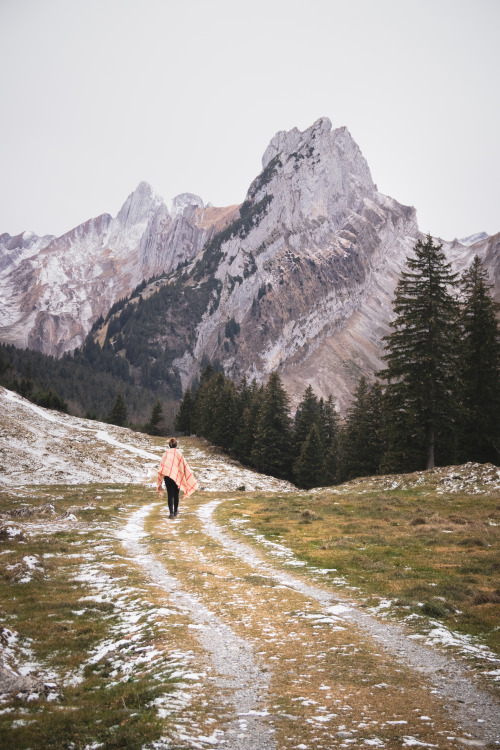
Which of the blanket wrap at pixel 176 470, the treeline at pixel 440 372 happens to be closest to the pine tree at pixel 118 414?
the treeline at pixel 440 372

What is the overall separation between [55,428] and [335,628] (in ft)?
202

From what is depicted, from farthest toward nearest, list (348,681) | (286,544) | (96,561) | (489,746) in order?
(286,544), (96,561), (348,681), (489,746)

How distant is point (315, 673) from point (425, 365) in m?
29.4

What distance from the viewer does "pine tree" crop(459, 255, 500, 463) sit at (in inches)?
1321

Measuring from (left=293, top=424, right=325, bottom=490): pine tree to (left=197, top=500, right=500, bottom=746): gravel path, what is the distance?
178ft

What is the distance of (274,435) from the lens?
67.7 metres

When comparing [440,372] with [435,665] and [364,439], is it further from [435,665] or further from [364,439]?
[435,665]

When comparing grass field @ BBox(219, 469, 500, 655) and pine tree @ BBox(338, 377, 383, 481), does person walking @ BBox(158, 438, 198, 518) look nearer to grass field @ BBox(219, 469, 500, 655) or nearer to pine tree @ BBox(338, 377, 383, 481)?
grass field @ BBox(219, 469, 500, 655)

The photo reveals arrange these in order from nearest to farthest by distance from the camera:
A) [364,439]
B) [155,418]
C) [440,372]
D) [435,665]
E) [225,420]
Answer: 1. [435,665]
2. [440,372]
3. [364,439]
4. [225,420]
5. [155,418]

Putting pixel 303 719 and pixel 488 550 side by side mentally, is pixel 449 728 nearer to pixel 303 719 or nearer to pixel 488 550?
A: pixel 303 719

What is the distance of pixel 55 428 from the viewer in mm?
61469

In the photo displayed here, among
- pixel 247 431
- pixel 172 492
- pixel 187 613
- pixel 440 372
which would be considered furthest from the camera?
pixel 247 431

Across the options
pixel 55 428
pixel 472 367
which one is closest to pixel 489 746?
pixel 472 367

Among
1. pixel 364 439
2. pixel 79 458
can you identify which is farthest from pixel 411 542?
pixel 79 458
